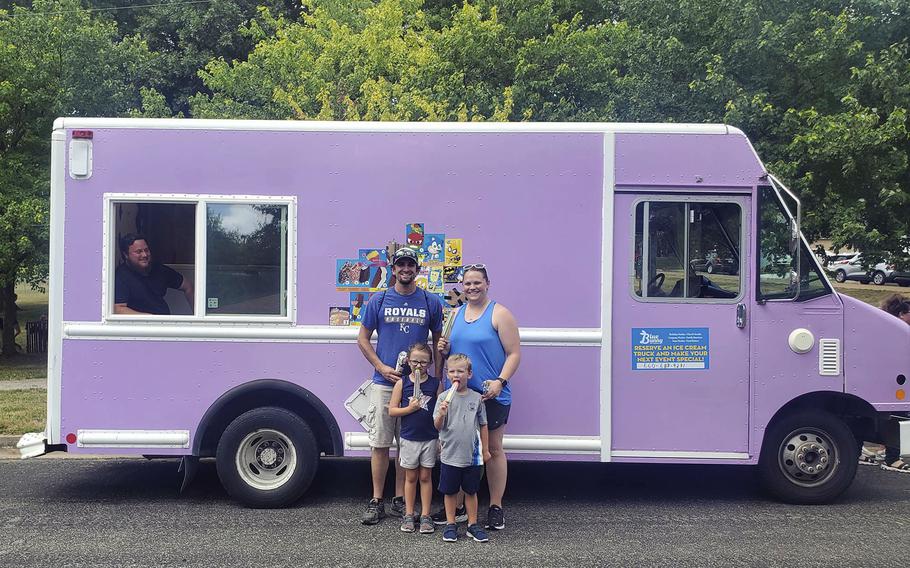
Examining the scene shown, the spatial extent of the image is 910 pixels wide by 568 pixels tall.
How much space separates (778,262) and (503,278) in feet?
6.68

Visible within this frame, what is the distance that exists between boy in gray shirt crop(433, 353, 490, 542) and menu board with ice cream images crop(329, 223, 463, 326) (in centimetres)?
85

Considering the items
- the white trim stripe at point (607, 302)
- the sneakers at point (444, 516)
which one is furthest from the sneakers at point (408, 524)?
the white trim stripe at point (607, 302)

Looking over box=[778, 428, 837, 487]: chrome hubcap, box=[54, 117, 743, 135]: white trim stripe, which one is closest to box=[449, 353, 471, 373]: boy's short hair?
box=[54, 117, 743, 135]: white trim stripe

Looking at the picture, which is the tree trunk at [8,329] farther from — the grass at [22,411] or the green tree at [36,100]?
the grass at [22,411]

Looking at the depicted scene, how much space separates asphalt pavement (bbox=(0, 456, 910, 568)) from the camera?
5.57 m

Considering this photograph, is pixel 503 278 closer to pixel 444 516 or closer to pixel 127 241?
pixel 444 516

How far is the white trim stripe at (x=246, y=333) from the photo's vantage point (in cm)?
653

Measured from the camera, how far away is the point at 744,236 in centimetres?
661

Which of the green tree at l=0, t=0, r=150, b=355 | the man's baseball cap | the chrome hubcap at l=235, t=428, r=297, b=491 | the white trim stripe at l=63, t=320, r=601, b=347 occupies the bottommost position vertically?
the chrome hubcap at l=235, t=428, r=297, b=491

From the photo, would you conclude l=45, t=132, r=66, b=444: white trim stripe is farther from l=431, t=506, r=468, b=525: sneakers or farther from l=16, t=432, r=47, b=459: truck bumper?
l=431, t=506, r=468, b=525: sneakers

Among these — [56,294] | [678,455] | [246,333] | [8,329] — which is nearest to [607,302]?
[678,455]

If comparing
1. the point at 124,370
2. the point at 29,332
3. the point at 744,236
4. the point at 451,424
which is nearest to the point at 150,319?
the point at 124,370

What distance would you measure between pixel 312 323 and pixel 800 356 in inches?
141

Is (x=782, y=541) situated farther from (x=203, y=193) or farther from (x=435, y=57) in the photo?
(x=435, y=57)
